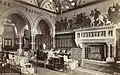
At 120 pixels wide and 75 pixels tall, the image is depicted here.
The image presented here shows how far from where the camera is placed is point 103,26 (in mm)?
2383

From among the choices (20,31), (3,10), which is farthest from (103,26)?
(3,10)

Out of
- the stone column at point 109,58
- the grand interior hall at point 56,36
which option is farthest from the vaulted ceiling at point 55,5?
the stone column at point 109,58

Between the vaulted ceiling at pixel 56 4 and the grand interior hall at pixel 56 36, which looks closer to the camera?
the grand interior hall at pixel 56 36

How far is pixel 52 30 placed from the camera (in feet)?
10.2

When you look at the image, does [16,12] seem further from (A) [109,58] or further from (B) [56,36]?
(A) [109,58]

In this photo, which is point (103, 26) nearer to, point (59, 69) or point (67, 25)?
point (67, 25)

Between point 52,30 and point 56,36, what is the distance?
18 centimetres

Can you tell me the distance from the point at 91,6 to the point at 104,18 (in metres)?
0.35

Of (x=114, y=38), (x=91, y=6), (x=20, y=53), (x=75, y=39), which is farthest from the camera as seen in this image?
(x=20, y=53)

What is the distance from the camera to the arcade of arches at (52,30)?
2430mm

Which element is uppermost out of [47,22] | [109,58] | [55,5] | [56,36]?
[55,5]

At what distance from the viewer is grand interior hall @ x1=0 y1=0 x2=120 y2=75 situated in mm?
2420

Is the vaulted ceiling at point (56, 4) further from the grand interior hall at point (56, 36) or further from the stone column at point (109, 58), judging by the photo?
the stone column at point (109, 58)

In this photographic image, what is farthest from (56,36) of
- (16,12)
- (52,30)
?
(16,12)
